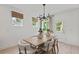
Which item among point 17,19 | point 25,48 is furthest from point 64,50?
point 17,19

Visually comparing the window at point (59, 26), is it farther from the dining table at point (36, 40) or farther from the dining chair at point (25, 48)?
the dining chair at point (25, 48)

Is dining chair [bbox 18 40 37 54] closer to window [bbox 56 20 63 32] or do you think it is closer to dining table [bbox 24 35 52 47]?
dining table [bbox 24 35 52 47]

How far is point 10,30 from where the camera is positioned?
6.34 feet

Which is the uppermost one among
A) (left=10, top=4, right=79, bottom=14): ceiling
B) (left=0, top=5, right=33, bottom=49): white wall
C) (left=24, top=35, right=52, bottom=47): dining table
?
(left=10, top=4, right=79, bottom=14): ceiling

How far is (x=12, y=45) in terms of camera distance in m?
1.91

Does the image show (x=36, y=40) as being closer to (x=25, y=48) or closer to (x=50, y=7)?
(x=25, y=48)

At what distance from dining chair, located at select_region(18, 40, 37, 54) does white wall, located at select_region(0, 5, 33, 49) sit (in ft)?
0.25

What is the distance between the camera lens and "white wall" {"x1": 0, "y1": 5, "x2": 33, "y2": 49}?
192cm

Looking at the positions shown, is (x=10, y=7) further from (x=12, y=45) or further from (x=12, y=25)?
(x=12, y=45)

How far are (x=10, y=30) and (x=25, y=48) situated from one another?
0.34 metres

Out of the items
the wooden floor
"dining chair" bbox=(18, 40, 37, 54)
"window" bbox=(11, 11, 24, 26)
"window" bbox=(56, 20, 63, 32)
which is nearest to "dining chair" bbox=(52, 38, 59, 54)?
the wooden floor
